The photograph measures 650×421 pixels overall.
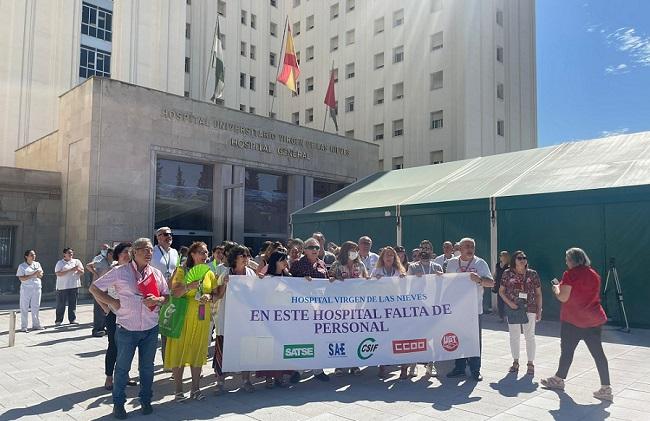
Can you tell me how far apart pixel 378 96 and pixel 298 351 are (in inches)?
1288

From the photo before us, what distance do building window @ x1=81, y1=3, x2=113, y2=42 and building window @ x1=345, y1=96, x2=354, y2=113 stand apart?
16965 millimetres

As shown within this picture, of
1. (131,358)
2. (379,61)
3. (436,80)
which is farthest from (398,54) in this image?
(131,358)

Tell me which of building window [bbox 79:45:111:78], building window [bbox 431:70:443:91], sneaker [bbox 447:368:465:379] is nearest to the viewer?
sneaker [bbox 447:368:465:379]

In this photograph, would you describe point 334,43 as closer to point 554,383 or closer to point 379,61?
point 379,61

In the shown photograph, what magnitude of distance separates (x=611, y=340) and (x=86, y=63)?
107 feet

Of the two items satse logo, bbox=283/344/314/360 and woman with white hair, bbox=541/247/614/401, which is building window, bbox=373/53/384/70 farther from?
satse logo, bbox=283/344/314/360

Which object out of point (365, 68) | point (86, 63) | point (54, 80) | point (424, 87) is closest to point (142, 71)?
point (86, 63)

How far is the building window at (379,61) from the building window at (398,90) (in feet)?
7.74

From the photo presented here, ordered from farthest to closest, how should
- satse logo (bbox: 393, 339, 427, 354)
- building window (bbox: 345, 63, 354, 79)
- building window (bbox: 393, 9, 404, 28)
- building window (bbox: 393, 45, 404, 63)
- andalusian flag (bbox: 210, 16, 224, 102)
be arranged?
building window (bbox: 345, 63, 354, 79), building window (bbox: 393, 9, 404, 28), building window (bbox: 393, 45, 404, 63), andalusian flag (bbox: 210, 16, 224, 102), satse logo (bbox: 393, 339, 427, 354)

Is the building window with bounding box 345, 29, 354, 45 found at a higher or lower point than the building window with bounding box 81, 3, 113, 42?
higher

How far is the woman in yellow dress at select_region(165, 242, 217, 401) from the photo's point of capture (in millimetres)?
5840

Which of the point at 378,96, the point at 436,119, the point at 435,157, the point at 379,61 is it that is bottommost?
the point at 435,157

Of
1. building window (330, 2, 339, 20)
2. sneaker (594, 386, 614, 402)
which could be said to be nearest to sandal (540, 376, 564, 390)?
sneaker (594, 386, 614, 402)

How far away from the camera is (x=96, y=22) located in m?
32.9
